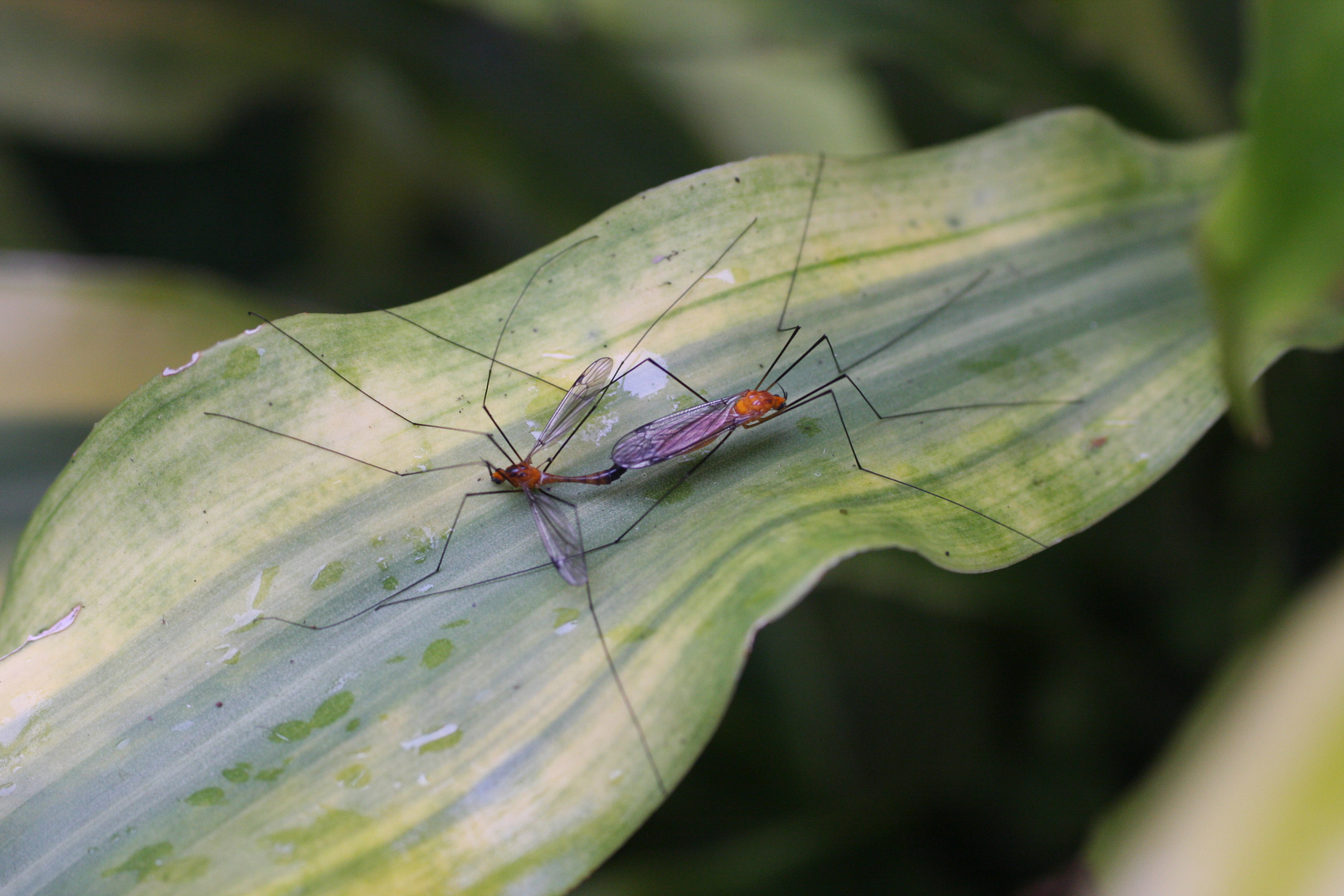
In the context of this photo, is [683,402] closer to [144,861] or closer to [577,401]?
[577,401]

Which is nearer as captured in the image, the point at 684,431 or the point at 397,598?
the point at 397,598

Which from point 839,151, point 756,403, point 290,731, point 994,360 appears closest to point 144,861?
point 290,731

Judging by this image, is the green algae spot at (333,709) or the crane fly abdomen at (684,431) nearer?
the green algae spot at (333,709)

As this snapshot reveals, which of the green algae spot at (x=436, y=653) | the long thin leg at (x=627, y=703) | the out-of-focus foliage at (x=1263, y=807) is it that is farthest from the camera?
the green algae spot at (x=436, y=653)

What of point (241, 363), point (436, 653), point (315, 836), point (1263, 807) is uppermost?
point (241, 363)

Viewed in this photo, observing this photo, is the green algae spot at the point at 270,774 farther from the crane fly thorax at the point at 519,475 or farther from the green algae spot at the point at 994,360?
the green algae spot at the point at 994,360

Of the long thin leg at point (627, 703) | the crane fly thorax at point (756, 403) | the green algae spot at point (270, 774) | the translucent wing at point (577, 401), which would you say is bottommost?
the long thin leg at point (627, 703)

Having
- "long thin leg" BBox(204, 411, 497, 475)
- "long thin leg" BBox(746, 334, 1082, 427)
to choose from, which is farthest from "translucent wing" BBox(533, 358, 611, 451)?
"long thin leg" BBox(746, 334, 1082, 427)

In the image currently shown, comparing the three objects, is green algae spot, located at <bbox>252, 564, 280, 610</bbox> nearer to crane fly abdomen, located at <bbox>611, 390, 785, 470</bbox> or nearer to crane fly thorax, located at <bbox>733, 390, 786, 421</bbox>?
crane fly abdomen, located at <bbox>611, 390, 785, 470</bbox>

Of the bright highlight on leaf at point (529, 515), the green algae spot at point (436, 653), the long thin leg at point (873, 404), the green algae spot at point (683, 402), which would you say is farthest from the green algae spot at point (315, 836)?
the long thin leg at point (873, 404)
